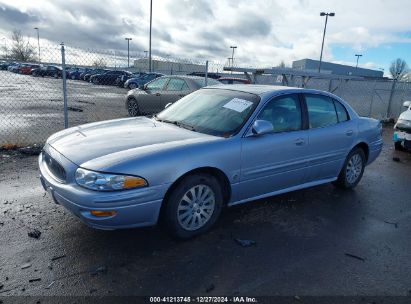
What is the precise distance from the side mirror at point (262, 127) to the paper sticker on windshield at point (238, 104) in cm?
34

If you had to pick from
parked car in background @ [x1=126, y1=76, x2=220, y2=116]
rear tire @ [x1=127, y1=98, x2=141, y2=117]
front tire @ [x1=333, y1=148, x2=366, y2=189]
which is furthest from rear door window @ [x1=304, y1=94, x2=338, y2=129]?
rear tire @ [x1=127, y1=98, x2=141, y2=117]

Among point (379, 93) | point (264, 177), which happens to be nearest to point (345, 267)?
point (264, 177)

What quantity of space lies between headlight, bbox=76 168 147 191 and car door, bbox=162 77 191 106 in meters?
6.98

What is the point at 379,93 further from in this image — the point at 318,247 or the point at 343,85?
the point at 318,247

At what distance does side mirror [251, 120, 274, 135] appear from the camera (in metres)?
3.75

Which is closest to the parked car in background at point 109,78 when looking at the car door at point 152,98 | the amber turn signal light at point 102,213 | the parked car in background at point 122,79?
the parked car in background at point 122,79

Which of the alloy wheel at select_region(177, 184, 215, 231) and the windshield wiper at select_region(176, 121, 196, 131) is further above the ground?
the windshield wiper at select_region(176, 121, 196, 131)

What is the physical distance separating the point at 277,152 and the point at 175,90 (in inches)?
257

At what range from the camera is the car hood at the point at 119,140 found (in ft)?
10.8

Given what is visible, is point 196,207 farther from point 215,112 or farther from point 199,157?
point 215,112

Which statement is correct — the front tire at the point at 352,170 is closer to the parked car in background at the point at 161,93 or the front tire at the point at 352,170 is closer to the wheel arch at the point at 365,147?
the wheel arch at the point at 365,147

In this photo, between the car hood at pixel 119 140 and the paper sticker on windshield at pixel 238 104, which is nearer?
the car hood at pixel 119 140

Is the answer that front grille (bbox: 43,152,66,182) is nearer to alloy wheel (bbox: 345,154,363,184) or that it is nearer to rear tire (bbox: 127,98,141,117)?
alloy wheel (bbox: 345,154,363,184)

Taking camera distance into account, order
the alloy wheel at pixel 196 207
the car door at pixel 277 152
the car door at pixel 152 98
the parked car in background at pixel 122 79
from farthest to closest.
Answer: the parked car in background at pixel 122 79, the car door at pixel 152 98, the car door at pixel 277 152, the alloy wheel at pixel 196 207
